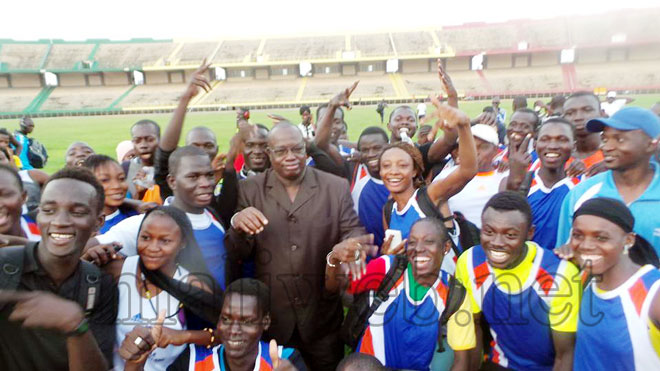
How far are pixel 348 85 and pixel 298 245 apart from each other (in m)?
41.8

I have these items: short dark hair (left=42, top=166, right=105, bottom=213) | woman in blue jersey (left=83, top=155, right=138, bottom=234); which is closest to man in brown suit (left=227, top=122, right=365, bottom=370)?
short dark hair (left=42, top=166, right=105, bottom=213)

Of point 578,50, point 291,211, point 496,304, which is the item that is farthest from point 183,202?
point 578,50

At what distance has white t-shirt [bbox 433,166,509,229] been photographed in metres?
3.58

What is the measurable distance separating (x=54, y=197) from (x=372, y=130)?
324cm

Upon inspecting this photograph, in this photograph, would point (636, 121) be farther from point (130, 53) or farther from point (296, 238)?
point (130, 53)

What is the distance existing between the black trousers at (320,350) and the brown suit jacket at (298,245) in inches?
2.6

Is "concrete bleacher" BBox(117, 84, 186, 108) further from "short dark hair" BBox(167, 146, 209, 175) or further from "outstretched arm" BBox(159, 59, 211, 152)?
"short dark hair" BBox(167, 146, 209, 175)

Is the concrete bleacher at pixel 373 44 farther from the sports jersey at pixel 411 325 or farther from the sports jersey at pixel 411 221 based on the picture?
the sports jersey at pixel 411 325

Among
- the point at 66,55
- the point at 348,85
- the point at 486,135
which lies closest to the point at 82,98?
the point at 66,55

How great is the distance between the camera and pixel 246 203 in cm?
309

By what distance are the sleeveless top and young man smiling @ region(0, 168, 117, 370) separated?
0.10 m

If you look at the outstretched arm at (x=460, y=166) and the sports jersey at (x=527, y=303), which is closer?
the sports jersey at (x=527, y=303)

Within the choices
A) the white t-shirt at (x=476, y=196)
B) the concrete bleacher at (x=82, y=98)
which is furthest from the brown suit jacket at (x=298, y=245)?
the concrete bleacher at (x=82, y=98)

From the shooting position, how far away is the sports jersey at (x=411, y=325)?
2.50 m
